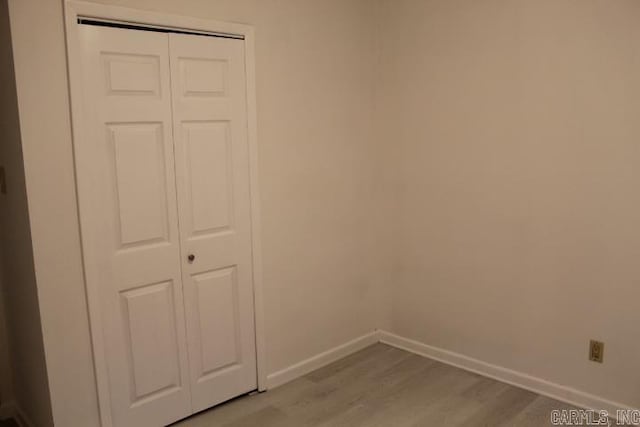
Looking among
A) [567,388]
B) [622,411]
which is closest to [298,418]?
[567,388]

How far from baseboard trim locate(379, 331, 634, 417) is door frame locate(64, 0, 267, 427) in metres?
1.18

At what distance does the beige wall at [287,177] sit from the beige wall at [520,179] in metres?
0.26

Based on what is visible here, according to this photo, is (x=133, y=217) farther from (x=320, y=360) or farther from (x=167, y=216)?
(x=320, y=360)

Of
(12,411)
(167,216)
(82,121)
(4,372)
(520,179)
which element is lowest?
(12,411)

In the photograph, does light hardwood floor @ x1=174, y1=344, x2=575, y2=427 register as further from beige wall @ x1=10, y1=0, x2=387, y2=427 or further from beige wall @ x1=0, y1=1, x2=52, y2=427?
beige wall @ x1=0, y1=1, x2=52, y2=427

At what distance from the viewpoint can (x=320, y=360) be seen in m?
3.41

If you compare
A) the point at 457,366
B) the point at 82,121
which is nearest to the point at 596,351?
the point at 457,366

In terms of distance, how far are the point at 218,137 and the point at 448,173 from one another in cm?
140

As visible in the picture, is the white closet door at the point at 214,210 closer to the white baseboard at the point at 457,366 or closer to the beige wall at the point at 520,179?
the white baseboard at the point at 457,366

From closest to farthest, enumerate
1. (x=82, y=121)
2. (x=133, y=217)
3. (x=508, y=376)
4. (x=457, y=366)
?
(x=82, y=121) < (x=133, y=217) < (x=508, y=376) < (x=457, y=366)

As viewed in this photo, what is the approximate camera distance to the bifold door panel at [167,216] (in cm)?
240

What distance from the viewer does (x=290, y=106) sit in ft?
10.2

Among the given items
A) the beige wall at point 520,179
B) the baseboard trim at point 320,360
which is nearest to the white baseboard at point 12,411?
the baseboard trim at point 320,360

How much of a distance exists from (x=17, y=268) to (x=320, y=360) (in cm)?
179
